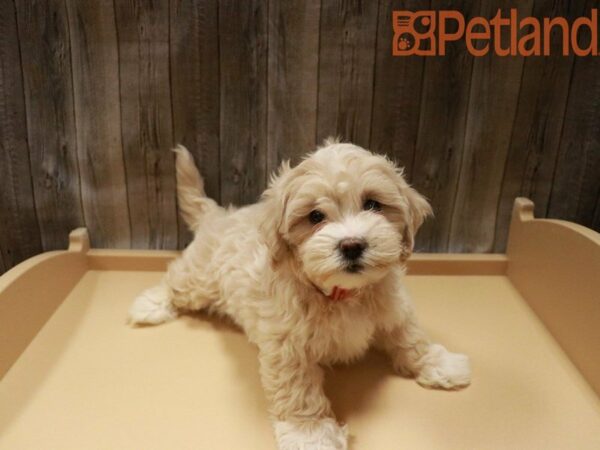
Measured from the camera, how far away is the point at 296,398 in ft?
4.71

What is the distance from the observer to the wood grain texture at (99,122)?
1889mm

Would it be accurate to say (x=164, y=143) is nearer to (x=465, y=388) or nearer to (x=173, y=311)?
(x=173, y=311)

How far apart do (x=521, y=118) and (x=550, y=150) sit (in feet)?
0.62

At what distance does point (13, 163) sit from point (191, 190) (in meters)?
0.73

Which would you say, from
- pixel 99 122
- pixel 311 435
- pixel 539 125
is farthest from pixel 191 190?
pixel 539 125

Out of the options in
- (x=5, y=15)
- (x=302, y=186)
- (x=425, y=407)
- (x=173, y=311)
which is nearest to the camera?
(x=302, y=186)

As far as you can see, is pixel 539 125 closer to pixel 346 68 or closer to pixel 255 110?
pixel 346 68

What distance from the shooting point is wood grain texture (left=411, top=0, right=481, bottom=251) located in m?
1.92

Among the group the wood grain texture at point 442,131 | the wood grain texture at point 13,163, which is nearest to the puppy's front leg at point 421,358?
the wood grain texture at point 442,131

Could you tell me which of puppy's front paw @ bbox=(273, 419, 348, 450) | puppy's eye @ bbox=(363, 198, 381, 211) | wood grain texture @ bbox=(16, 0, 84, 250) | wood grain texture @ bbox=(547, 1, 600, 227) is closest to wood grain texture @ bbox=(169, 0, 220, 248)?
wood grain texture @ bbox=(16, 0, 84, 250)

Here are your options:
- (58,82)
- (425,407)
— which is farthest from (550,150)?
(58,82)

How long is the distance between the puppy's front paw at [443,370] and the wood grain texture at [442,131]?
0.68 m

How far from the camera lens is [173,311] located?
A: 1986 millimetres

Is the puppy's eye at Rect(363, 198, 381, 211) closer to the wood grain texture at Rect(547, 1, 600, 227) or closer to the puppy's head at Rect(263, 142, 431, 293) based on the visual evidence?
the puppy's head at Rect(263, 142, 431, 293)
